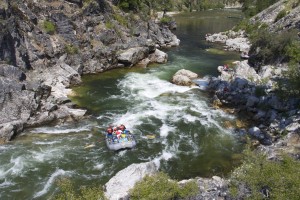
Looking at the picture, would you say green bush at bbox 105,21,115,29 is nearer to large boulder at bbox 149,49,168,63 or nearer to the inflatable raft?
large boulder at bbox 149,49,168,63

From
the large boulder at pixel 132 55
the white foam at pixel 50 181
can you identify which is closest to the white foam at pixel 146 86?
the large boulder at pixel 132 55

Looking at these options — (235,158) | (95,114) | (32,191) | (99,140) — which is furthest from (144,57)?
(32,191)

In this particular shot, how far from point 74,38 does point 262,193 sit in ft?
133

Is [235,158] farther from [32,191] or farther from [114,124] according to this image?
[32,191]

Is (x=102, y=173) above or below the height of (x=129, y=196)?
below

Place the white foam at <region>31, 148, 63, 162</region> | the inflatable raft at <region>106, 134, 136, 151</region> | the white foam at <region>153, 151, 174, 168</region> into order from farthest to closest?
the inflatable raft at <region>106, 134, 136, 151</region> < the white foam at <region>153, 151, 174, 168</region> < the white foam at <region>31, 148, 63, 162</region>

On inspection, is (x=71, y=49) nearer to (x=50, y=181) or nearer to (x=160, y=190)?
(x=50, y=181)

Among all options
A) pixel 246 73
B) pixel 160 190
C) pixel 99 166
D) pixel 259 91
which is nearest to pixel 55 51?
pixel 99 166

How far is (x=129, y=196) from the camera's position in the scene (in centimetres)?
1716

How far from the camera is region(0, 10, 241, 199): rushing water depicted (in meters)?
23.5

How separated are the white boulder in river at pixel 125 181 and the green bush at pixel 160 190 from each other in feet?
4.06

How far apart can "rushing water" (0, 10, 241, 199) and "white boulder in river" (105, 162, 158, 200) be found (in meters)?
3.36

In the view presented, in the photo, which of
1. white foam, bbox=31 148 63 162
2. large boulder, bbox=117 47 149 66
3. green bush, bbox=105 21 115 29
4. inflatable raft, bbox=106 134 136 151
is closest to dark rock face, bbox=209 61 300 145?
inflatable raft, bbox=106 134 136 151

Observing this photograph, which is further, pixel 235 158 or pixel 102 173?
pixel 235 158
